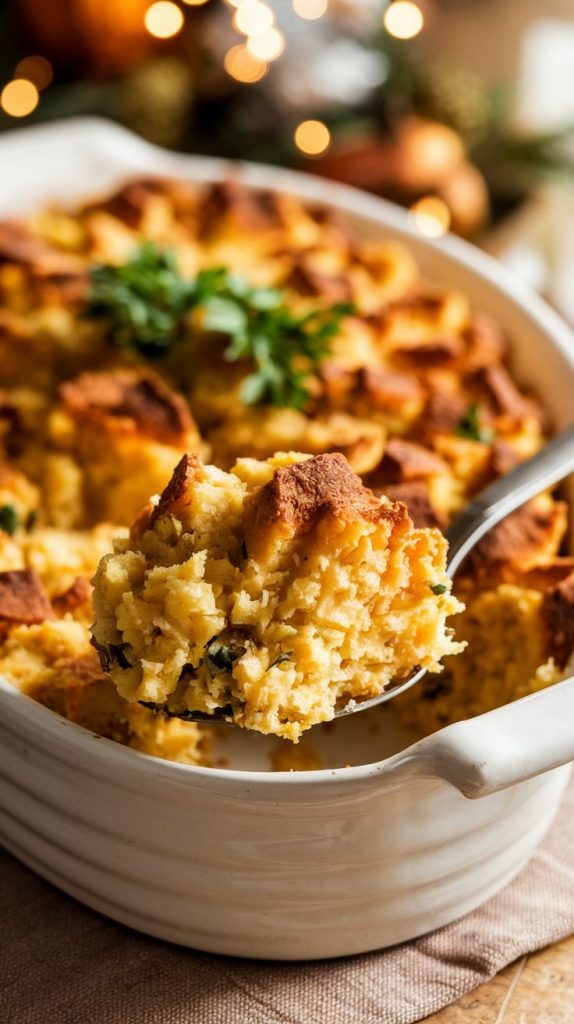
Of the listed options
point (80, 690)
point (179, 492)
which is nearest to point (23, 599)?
point (80, 690)

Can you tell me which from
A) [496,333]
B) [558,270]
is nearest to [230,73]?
[558,270]

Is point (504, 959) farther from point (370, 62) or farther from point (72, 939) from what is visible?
point (370, 62)

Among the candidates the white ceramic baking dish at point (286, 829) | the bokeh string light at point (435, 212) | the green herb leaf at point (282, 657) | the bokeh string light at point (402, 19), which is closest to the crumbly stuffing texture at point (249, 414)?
the white ceramic baking dish at point (286, 829)

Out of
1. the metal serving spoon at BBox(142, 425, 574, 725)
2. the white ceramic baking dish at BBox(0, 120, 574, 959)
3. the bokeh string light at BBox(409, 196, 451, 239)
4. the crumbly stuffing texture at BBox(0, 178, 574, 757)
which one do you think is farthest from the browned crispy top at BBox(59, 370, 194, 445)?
the bokeh string light at BBox(409, 196, 451, 239)

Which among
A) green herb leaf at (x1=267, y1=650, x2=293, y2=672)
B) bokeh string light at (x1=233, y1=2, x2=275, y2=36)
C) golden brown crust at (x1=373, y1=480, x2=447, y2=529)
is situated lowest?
green herb leaf at (x1=267, y1=650, x2=293, y2=672)

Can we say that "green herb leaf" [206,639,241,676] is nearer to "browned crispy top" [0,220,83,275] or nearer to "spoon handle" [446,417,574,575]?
"spoon handle" [446,417,574,575]
